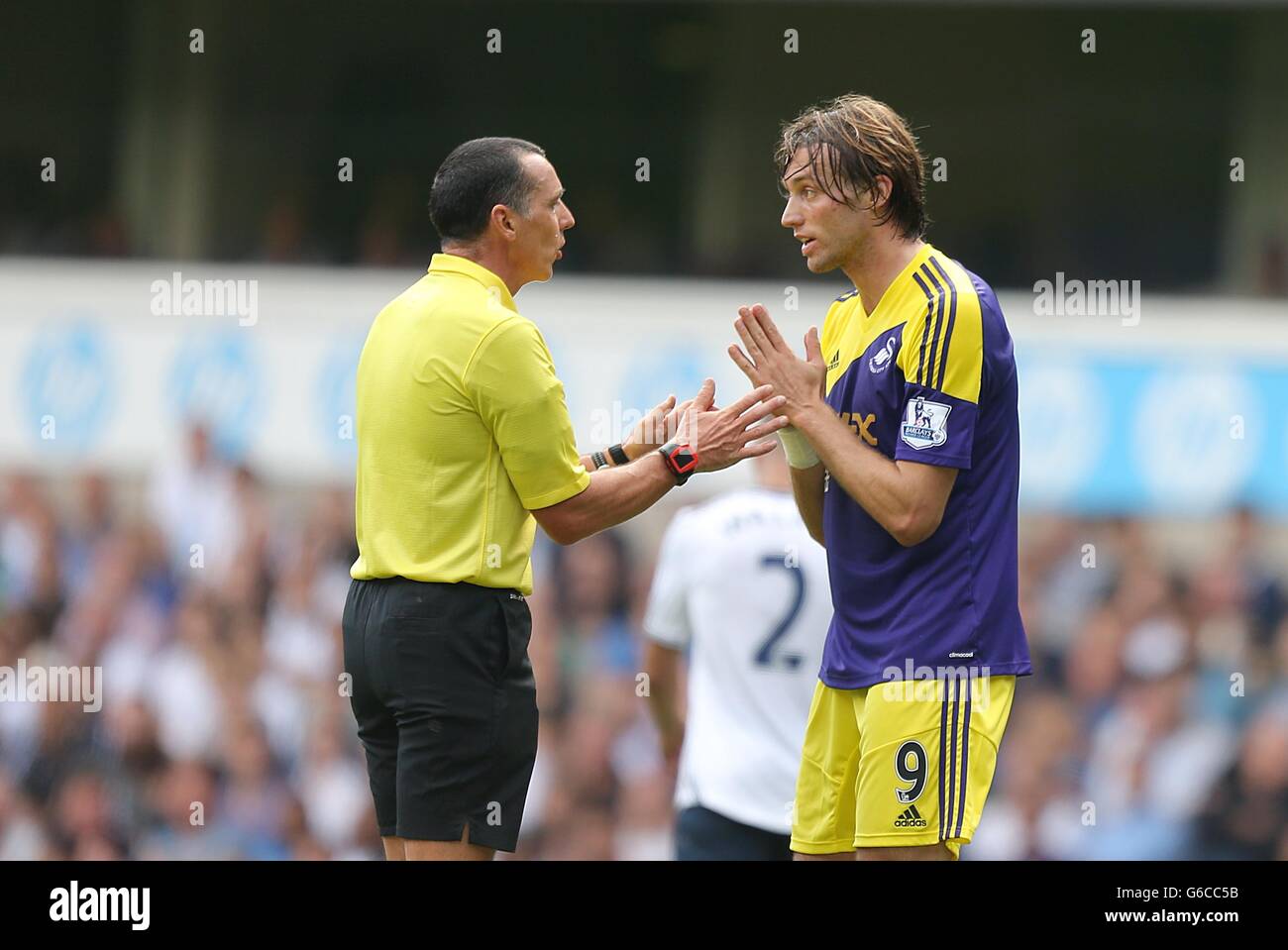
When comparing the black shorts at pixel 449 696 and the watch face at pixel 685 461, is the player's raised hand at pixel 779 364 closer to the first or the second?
the watch face at pixel 685 461

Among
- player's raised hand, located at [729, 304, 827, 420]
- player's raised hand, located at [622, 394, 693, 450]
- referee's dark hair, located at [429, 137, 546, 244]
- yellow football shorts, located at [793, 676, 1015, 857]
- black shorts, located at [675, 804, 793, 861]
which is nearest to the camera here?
yellow football shorts, located at [793, 676, 1015, 857]

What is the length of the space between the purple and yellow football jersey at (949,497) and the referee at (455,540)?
0.32 meters

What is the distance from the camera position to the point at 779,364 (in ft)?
14.2

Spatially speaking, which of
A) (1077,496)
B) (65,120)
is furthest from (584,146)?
(1077,496)

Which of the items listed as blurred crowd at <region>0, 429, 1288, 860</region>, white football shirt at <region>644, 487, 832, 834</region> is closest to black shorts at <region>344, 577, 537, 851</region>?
white football shirt at <region>644, 487, 832, 834</region>

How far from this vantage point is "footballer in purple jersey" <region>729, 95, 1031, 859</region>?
161 inches

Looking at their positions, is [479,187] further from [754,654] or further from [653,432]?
[754,654]

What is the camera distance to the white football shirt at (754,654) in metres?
6.07

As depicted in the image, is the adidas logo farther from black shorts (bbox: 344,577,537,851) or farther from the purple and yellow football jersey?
black shorts (bbox: 344,577,537,851)

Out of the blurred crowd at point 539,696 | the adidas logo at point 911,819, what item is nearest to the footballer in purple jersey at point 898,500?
the adidas logo at point 911,819

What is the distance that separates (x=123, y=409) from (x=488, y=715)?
8.00m

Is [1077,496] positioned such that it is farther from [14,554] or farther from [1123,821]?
[14,554]

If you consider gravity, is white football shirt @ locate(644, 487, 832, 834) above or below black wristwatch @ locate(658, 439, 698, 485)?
below

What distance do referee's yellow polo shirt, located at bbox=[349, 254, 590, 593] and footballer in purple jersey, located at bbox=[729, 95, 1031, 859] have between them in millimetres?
535
